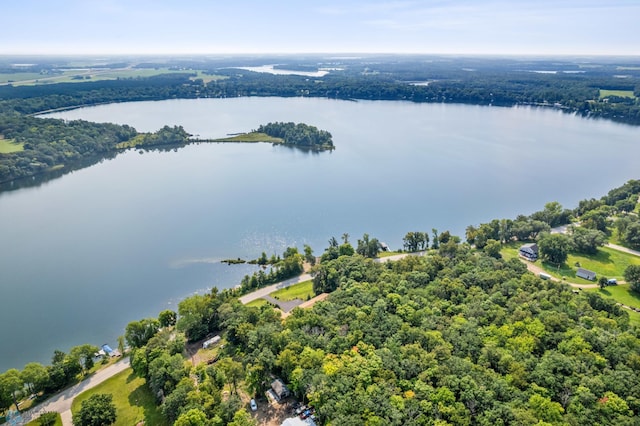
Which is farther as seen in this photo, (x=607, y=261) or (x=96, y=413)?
(x=607, y=261)

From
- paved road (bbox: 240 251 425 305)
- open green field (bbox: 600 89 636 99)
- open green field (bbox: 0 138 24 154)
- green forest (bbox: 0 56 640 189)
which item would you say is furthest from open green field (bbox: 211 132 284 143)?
open green field (bbox: 600 89 636 99)

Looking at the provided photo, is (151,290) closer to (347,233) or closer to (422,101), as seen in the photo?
(347,233)

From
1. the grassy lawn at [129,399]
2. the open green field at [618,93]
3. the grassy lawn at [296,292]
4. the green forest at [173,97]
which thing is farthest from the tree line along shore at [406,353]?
the open green field at [618,93]

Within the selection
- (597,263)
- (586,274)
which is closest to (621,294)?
(586,274)

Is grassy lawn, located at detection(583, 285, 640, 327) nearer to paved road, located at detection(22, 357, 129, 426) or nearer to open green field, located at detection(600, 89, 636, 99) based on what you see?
paved road, located at detection(22, 357, 129, 426)

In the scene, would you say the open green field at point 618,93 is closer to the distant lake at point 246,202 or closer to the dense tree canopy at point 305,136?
the distant lake at point 246,202

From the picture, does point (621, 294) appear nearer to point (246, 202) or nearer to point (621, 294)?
point (621, 294)

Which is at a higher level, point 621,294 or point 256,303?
point 256,303
